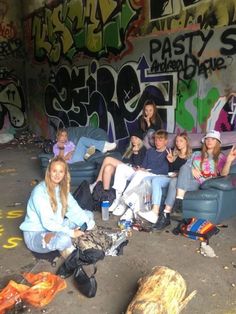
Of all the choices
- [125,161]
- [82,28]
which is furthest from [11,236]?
[82,28]

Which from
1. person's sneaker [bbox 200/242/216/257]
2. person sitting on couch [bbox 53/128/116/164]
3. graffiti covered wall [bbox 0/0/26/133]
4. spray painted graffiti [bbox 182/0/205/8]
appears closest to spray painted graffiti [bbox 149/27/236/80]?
spray painted graffiti [bbox 182/0/205/8]

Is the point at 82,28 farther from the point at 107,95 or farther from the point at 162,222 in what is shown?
the point at 162,222

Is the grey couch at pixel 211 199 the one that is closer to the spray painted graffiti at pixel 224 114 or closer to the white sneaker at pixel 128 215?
the white sneaker at pixel 128 215

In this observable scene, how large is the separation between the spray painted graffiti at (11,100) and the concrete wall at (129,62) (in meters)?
0.55

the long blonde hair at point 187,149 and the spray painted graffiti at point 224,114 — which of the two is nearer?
the long blonde hair at point 187,149

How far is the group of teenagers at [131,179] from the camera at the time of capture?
425 cm

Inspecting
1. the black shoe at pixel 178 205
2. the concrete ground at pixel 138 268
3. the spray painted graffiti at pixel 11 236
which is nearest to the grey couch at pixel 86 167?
the spray painted graffiti at pixel 11 236

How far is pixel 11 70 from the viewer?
13508 mm

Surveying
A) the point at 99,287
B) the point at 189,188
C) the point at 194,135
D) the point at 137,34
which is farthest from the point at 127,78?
the point at 99,287

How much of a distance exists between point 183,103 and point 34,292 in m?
4.91

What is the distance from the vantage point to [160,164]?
5961mm

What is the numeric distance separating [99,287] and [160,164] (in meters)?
2.53

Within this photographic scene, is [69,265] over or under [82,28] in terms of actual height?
under

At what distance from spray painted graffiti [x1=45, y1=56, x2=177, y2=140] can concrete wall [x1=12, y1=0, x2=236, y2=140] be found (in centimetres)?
2
